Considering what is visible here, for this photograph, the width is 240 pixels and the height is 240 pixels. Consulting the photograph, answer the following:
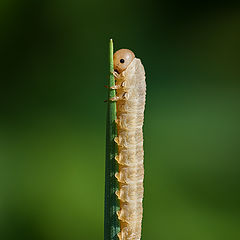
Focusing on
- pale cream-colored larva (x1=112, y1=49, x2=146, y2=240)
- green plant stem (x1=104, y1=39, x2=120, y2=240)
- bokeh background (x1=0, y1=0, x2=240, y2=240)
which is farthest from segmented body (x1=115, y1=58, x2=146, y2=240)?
bokeh background (x1=0, y1=0, x2=240, y2=240)

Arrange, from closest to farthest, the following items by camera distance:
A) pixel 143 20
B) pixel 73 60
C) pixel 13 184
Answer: pixel 13 184 → pixel 73 60 → pixel 143 20

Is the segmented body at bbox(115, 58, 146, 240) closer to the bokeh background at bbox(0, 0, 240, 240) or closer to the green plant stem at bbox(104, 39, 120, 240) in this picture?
the green plant stem at bbox(104, 39, 120, 240)

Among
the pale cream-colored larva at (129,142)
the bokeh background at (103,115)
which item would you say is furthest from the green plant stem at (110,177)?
the bokeh background at (103,115)

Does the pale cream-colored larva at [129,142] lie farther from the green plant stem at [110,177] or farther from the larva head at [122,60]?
the green plant stem at [110,177]

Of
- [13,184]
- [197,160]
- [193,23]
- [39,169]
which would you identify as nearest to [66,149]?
[39,169]

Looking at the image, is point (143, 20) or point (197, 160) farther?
point (143, 20)

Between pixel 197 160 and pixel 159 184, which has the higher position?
pixel 197 160

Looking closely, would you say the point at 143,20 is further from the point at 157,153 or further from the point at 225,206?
the point at 225,206
